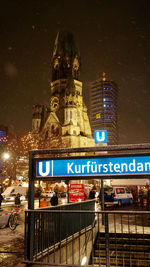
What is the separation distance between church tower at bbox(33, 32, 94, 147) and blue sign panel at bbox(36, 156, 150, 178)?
65.5 meters

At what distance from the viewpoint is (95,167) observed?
4488 millimetres

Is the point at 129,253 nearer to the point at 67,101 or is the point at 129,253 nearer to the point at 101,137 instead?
the point at 101,137

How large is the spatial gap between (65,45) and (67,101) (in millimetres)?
27121

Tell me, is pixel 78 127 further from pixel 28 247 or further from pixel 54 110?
pixel 28 247

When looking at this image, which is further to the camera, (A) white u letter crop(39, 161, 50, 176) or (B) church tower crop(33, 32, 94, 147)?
(B) church tower crop(33, 32, 94, 147)

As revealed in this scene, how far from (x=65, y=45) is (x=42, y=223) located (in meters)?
95.3

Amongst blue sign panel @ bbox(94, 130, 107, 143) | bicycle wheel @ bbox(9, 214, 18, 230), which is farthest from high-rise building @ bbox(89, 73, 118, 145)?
bicycle wheel @ bbox(9, 214, 18, 230)

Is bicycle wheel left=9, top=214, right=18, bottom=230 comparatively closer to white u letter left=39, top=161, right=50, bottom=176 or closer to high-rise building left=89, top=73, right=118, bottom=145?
white u letter left=39, top=161, right=50, bottom=176

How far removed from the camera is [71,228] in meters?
7.62

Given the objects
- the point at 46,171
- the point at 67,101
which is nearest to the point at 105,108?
the point at 67,101

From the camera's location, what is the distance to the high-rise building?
15862 cm

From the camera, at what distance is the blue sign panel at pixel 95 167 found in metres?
4.30

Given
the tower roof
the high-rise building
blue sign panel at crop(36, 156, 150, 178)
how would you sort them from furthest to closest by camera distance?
the high-rise building < the tower roof < blue sign panel at crop(36, 156, 150, 178)

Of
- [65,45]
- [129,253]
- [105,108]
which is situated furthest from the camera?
[105,108]
